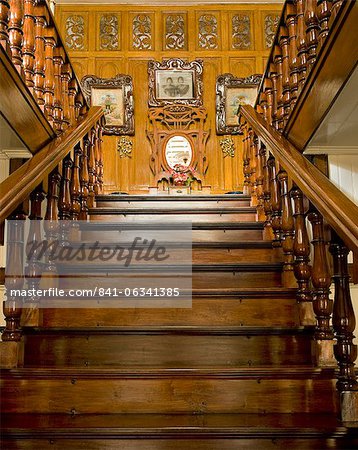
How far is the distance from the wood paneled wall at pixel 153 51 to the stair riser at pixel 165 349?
4456 millimetres

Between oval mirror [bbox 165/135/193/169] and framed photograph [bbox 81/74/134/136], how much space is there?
0.48m

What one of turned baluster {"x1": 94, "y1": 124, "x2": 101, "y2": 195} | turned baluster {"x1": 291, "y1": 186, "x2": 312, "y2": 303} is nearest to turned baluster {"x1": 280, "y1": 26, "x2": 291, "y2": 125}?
turned baluster {"x1": 291, "y1": 186, "x2": 312, "y2": 303}

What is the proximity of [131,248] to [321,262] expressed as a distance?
4.08 ft

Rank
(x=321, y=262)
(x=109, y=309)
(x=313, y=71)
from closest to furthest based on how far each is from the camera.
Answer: (x=321, y=262), (x=109, y=309), (x=313, y=71)

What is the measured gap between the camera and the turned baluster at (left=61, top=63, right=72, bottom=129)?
382 centimetres

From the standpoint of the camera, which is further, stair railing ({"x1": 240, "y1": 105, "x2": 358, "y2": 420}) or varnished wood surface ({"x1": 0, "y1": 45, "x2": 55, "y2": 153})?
varnished wood surface ({"x1": 0, "y1": 45, "x2": 55, "y2": 153})

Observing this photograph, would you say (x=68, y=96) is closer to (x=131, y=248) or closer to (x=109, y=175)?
(x=131, y=248)

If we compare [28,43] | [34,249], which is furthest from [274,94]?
[34,249]

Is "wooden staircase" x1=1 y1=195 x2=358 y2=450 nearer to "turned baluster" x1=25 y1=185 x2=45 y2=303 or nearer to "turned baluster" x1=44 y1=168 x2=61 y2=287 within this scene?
"turned baluster" x1=25 y1=185 x2=45 y2=303

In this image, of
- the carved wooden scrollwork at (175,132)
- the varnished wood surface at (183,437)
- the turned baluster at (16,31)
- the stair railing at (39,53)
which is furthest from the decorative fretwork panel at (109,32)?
the varnished wood surface at (183,437)

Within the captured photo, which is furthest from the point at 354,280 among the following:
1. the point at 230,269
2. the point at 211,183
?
the point at 211,183

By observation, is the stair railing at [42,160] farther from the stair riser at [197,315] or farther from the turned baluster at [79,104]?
the stair riser at [197,315]

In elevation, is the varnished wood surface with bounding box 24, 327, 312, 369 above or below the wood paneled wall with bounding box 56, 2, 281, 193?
below

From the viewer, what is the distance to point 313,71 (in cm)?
291
